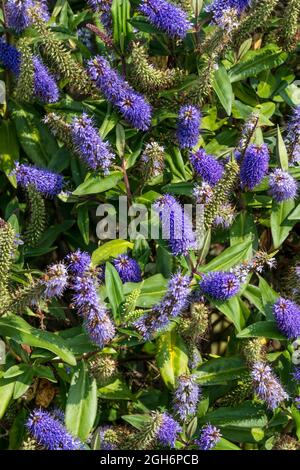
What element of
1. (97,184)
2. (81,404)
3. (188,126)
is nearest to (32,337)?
(81,404)

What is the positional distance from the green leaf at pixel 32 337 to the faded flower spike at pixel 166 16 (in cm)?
121

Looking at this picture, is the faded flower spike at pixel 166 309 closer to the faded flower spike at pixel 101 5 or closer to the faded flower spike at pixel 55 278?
the faded flower spike at pixel 55 278

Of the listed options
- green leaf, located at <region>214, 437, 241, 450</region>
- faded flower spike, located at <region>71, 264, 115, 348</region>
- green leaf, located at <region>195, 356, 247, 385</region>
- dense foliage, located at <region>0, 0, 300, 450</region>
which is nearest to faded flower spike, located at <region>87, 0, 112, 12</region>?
dense foliage, located at <region>0, 0, 300, 450</region>

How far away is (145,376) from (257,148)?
1217 mm

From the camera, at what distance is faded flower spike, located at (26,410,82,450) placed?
282 centimetres

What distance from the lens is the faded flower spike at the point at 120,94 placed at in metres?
3.16

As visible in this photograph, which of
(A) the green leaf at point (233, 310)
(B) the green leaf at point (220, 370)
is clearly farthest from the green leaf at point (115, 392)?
(A) the green leaf at point (233, 310)

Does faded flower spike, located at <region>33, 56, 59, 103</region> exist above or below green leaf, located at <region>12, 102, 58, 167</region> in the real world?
above

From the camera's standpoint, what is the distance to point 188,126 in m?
3.28

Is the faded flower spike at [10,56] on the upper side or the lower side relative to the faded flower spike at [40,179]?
upper

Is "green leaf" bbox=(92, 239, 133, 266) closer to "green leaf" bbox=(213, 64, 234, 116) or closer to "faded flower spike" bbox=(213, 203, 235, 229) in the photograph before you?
"faded flower spike" bbox=(213, 203, 235, 229)

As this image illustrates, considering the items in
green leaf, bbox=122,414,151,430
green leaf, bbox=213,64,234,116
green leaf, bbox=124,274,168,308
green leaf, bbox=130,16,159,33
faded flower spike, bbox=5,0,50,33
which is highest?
faded flower spike, bbox=5,0,50,33

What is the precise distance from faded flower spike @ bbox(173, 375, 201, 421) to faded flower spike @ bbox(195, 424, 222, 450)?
0.29 feet
